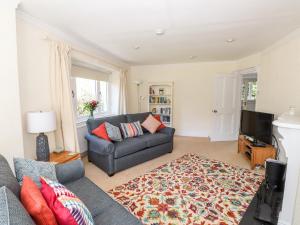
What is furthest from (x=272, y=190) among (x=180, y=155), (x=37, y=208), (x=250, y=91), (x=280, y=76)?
(x=250, y=91)

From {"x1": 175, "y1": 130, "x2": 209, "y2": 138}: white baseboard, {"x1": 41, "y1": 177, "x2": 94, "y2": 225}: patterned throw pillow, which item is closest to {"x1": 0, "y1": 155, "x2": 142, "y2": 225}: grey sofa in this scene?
{"x1": 41, "y1": 177, "x2": 94, "y2": 225}: patterned throw pillow

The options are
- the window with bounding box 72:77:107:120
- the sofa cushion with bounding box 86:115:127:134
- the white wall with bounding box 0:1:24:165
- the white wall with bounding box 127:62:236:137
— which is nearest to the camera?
the white wall with bounding box 0:1:24:165

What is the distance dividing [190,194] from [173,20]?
2.35 metres

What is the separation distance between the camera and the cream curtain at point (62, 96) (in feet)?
8.54

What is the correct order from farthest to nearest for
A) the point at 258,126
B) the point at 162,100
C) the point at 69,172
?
the point at 162,100 < the point at 258,126 < the point at 69,172

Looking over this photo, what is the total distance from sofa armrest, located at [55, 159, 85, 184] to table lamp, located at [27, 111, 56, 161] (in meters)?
0.62

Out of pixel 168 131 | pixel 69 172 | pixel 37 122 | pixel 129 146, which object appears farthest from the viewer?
pixel 168 131

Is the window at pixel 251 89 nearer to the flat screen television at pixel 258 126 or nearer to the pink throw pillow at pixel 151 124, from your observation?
the flat screen television at pixel 258 126

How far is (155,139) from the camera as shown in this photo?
352 centimetres

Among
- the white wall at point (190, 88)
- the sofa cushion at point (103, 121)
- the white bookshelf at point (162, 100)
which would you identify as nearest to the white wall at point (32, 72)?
the sofa cushion at point (103, 121)

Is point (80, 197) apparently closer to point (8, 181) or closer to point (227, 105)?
point (8, 181)

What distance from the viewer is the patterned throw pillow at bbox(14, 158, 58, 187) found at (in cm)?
138

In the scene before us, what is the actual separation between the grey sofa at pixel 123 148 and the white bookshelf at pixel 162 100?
1.49m

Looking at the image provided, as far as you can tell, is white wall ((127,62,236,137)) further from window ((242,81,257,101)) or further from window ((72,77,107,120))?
window ((242,81,257,101))
